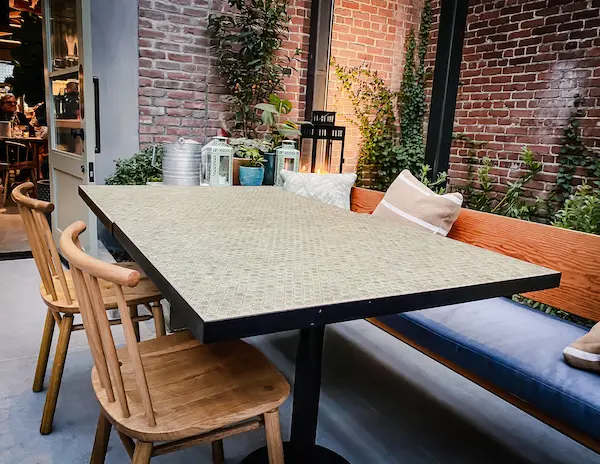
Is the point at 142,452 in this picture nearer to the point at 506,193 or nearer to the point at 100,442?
the point at 100,442

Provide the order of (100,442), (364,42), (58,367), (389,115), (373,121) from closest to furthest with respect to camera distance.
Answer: (100,442) → (58,367) → (389,115) → (373,121) → (364,42)

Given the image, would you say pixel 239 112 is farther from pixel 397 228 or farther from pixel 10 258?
pixel 397 228

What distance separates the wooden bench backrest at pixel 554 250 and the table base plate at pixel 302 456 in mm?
1097

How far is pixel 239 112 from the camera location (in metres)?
4.20

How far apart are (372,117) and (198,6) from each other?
1721 millimetres

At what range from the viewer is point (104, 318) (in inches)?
40.6

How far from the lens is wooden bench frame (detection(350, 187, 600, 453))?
179cm

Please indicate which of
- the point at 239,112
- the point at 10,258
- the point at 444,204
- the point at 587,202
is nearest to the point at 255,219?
the point at 444,204

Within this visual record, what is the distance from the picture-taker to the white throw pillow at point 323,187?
308cm

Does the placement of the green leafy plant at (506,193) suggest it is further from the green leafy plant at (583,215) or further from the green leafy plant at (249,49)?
the green leafy plant at (249,49)

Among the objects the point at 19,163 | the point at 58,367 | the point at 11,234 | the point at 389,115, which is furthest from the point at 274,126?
the point at 19,163

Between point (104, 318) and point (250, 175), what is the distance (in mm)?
2519

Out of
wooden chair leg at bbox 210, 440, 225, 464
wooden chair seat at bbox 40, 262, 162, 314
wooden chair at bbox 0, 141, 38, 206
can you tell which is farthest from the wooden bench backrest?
wooden chair at bbox 0, 141, 38, 206

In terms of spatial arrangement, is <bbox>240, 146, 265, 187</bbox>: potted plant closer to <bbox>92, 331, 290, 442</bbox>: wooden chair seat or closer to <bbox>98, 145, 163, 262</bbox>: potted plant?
<bbox>98, 145, 163, 262</bbox>: potted plant
